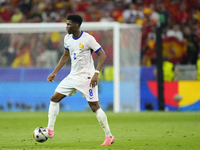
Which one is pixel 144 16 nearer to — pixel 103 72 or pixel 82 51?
pixel 103 72

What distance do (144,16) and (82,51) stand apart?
11620mm

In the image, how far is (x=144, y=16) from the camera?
17.7 metres

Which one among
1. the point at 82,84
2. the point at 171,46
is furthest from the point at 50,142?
the point at 171,46

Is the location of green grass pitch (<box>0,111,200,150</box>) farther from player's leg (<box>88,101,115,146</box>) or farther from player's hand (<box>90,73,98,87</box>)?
player's hand (<box>90,73,98,87</box>)

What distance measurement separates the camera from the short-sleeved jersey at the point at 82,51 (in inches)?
253

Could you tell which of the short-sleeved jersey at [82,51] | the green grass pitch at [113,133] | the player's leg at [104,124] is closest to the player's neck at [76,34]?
the short-sleeved jersey at [82,51]

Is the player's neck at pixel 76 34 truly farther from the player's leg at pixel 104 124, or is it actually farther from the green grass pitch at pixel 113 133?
the green grass pitch at pixel 113 133

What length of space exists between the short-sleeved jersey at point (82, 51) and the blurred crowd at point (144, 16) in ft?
27.4

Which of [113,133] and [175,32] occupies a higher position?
[175,32]


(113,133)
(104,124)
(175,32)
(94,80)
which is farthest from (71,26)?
(175,32)

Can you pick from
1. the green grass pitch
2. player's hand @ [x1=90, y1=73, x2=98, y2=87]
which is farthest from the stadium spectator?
player's hand @ [x1=90, y1=73, x2=98, y2=87]

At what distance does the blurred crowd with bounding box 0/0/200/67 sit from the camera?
15312 millimetres

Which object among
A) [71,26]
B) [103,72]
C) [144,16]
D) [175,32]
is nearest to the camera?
[71,26]

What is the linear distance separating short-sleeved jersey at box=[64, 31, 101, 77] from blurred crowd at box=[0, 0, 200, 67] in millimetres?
8366
